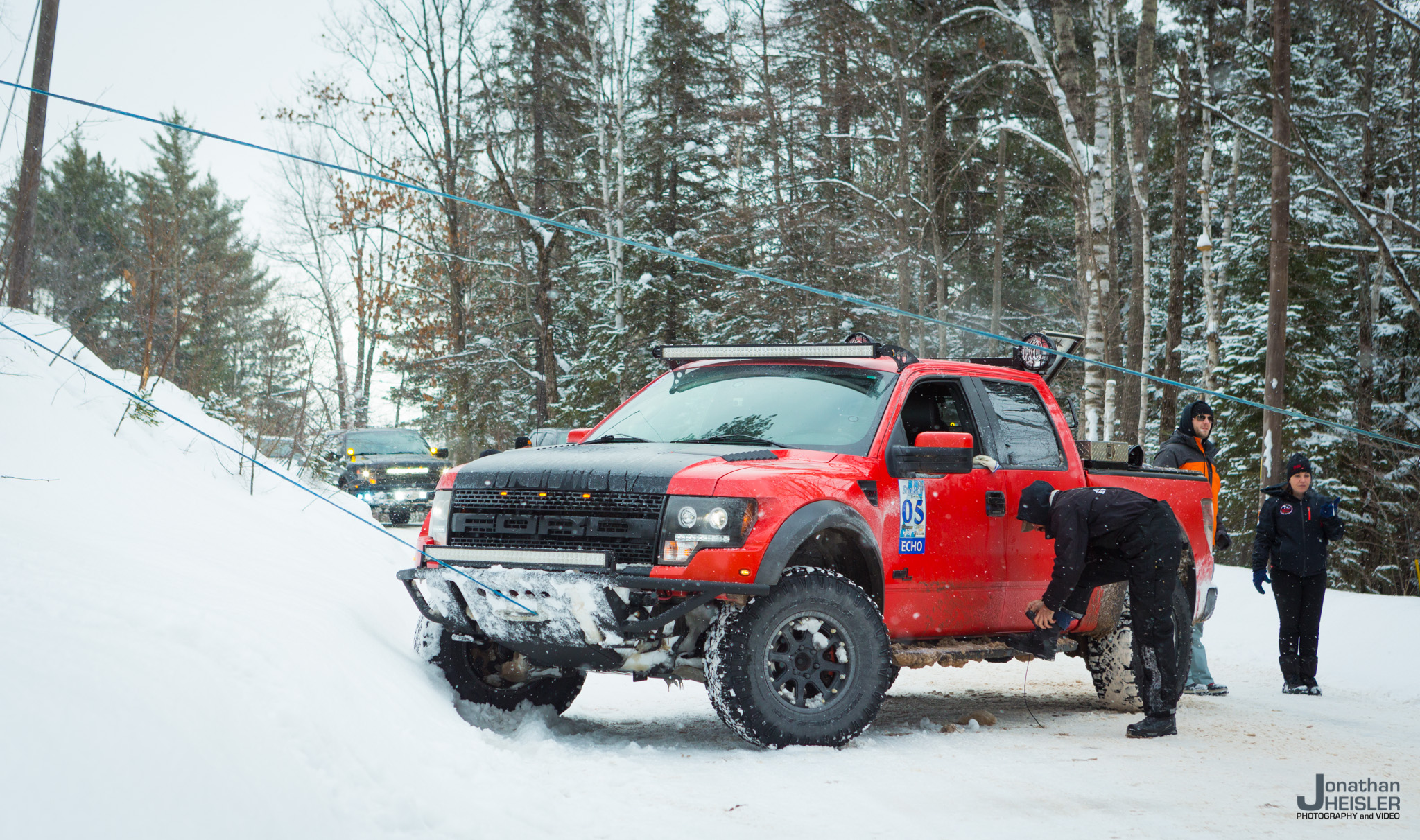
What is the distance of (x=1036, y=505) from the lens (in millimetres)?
6430

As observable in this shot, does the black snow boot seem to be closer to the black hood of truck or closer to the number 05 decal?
the number 05 decal

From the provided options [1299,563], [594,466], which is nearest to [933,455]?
[594,466]

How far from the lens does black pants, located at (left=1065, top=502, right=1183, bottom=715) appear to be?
6590mm

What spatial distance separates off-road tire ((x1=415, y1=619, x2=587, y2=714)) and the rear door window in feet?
9.39

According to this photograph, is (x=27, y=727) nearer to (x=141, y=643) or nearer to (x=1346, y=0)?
(x=141, y=643)

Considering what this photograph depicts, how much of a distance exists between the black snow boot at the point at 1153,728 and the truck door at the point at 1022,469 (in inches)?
32.3

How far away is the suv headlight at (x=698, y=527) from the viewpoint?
5207 mm

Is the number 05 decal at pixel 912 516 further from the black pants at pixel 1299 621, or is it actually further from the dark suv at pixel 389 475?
the dark suv at pixel 389 475

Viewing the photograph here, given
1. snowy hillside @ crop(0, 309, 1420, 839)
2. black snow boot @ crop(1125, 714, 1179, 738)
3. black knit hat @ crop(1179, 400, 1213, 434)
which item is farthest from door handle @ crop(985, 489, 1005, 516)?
black knit hat @ crop(1179, 400, 1213, 434)

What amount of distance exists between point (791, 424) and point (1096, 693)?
3.30 meters

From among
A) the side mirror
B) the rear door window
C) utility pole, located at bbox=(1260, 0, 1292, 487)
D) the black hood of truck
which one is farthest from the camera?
utility pole, located at bbox=(1260, 0, 1292, 487)

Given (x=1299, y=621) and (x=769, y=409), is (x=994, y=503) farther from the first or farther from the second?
(x=1299, y=621)

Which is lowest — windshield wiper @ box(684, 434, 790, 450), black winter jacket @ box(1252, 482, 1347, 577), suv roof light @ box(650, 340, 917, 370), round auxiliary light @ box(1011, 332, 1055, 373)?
black winter jacket @ box(1252, 482, 1347, 577)

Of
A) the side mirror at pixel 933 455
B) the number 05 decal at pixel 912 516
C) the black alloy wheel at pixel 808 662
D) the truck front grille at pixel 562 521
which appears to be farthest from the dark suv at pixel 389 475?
the black alloy wheel at pixel 808 662
